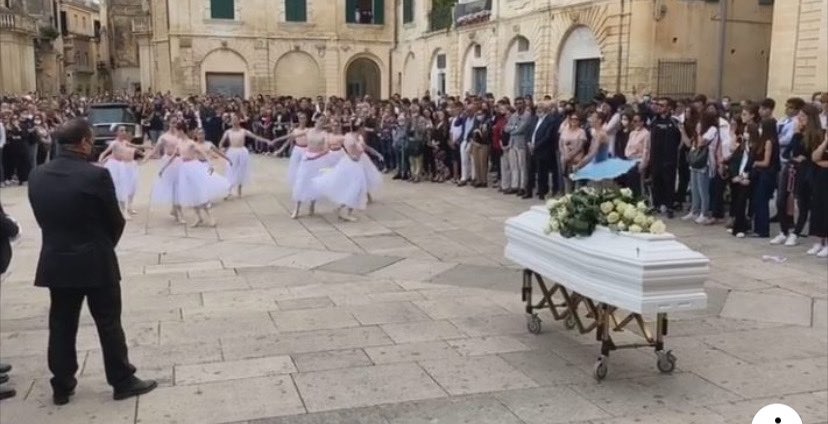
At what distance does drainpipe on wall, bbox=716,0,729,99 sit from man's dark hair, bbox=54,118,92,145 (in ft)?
60.8

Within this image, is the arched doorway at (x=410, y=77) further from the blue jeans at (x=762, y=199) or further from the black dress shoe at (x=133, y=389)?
the black dress shoe at (x=133, y=389)

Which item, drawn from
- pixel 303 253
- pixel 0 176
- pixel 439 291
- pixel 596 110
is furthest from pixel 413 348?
pixel 0 176

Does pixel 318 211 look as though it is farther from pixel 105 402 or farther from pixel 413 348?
pixel 105 402

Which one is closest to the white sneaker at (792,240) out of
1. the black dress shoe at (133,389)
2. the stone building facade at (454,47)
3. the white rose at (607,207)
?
the white rose at (607,207)

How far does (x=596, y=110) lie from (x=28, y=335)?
1013 cm

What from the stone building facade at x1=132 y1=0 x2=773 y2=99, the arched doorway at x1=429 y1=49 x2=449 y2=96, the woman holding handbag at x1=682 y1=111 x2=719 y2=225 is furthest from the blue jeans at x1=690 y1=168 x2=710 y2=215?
the arched doorway at x1=429 y1=49 x2=449 y2=96

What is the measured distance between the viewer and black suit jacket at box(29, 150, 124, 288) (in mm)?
5180

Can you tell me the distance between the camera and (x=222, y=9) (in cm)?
3869

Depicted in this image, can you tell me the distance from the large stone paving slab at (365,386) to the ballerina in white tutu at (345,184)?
7.14 m

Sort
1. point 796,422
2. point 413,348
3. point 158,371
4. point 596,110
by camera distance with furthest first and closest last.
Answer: point 596,110 < point 413,348 < point 158,371 < point 796,422

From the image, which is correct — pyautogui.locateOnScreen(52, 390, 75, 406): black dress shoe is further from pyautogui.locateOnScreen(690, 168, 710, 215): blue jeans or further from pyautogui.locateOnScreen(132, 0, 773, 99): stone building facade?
pyautogui.locateOnScreen(132, 0, 773, 99): stone building facade

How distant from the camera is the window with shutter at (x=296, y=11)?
131ft

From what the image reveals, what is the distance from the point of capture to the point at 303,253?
10.6 metres

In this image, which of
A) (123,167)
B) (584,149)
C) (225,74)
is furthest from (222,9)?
(584,149)
